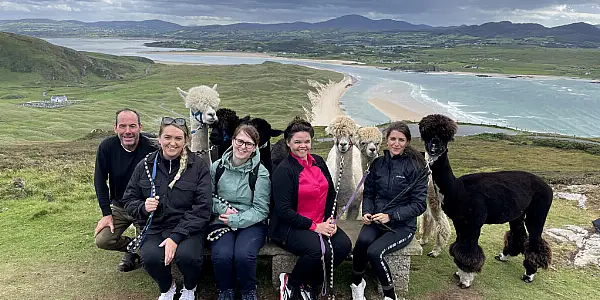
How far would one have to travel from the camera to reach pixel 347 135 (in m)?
5.08

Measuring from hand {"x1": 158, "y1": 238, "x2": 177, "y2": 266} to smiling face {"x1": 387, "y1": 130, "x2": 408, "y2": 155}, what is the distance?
2404 mm

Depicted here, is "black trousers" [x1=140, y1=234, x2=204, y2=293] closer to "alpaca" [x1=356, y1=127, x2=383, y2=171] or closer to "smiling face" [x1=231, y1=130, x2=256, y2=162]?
"smiling face" [x1=231, y1=130, x2=256, y2=162]

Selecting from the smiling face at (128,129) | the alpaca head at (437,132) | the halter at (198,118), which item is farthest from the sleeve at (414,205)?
the smiling face at (128,129)

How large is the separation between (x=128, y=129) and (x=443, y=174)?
3.46m

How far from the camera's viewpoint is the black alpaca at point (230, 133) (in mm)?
4926

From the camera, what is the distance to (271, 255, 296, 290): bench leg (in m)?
4.32

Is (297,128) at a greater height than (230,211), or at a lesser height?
greater

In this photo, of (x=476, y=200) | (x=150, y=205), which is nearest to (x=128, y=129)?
(x=150, y=205)

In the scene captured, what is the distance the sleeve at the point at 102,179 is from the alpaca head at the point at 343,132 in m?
2.64

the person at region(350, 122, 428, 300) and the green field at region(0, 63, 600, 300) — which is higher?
the person at region(350, 122, 428, 300)

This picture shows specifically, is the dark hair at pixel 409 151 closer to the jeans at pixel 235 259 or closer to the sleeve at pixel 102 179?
the jeans at pixel 235 259

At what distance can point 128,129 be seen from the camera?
14.5ft

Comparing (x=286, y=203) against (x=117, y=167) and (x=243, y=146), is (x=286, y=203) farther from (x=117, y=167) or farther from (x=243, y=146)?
(x=117, y=167)

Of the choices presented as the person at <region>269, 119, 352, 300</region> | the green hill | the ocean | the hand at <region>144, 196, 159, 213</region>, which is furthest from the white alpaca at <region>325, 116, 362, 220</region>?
the green hill
